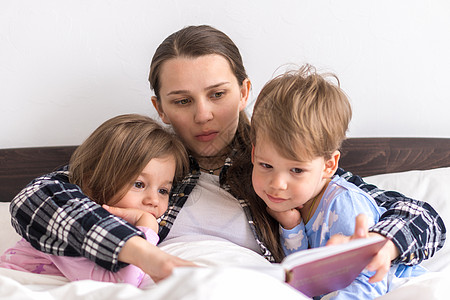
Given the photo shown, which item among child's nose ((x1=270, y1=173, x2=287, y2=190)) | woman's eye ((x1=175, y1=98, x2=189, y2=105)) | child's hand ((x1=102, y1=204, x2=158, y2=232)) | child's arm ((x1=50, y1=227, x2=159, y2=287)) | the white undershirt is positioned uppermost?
woman's eye ((x1=175, y1=98, x2=189, y2=105))

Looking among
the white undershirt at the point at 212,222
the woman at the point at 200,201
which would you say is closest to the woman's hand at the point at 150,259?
the woman at the point at 200,201

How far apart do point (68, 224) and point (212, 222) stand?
0.35 m

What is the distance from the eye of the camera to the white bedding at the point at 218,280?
691mm

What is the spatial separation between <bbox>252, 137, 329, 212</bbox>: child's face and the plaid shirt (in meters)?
0.15

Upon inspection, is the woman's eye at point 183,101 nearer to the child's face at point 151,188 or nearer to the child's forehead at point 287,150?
the child's face at point 151,188

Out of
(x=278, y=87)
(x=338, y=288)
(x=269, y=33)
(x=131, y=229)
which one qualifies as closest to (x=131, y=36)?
(x=269, y=33)

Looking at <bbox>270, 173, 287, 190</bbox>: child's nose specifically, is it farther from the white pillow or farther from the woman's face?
the white pillow

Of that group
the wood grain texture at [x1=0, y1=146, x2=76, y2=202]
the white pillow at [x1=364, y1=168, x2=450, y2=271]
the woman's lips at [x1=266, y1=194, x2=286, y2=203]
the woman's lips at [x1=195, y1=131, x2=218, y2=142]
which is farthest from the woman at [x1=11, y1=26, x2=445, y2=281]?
the wood grain texture at [x1=0, y1=146, x2=76, y2=202]

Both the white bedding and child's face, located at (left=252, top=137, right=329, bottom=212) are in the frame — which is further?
child's face, located at (left=252, top=137, right=329, bottom=212)

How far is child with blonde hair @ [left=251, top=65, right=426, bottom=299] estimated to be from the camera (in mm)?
1043

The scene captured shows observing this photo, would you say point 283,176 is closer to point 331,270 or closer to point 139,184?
point 331,270

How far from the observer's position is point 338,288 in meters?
0.99

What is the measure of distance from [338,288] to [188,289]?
0.42 metres

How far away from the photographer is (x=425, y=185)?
4.87ft
